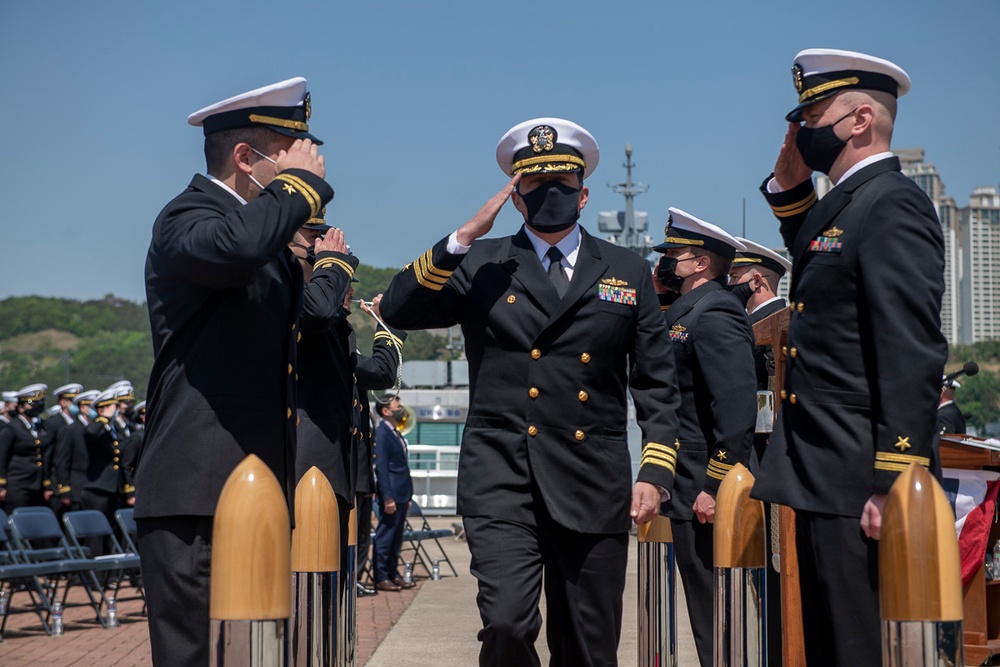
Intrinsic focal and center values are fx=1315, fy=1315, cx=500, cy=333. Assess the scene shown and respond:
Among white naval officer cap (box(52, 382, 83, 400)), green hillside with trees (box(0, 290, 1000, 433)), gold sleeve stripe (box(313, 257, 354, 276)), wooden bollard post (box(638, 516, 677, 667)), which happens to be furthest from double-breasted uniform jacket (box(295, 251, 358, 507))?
green hillside with trees (box(0, 290, 1000, 433))

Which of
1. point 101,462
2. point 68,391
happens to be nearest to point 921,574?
point 101,462

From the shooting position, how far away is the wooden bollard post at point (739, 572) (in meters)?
4.12

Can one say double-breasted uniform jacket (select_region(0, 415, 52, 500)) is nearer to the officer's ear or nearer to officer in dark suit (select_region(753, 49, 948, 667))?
the officer's ear

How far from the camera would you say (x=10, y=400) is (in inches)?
816

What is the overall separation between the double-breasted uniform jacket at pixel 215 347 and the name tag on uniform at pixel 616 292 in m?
1.43

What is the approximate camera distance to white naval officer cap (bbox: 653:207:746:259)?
23.0 ft

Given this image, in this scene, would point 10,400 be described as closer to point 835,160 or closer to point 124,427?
point 124,427

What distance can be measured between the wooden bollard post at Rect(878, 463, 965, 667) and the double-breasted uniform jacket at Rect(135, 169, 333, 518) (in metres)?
1.94

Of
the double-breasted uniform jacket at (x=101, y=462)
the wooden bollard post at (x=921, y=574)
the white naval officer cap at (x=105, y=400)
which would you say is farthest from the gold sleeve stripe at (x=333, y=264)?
the white naval officer cap at (x=105, y=400)

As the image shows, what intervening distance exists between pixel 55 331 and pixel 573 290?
196 metres

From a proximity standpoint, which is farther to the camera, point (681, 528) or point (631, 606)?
point (631, 606)

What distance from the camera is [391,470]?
15.2 m

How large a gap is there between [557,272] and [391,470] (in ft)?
33.6

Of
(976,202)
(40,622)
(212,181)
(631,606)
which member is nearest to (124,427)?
(40,622)
